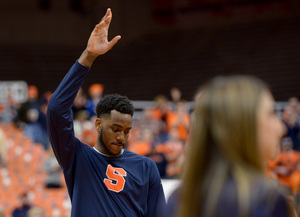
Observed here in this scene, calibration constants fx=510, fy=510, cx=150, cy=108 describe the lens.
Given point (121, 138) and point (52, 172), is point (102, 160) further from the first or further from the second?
point (52, 172)

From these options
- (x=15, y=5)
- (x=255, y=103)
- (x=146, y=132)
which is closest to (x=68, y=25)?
(x=15, y=5)

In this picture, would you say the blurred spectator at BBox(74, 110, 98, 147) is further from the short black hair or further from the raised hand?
the raised hand

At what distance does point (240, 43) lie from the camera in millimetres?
15734

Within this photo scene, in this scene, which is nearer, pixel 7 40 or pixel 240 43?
pixel 240 43

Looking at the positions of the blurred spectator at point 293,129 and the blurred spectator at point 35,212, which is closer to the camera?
the blurred spectator at point 35,212

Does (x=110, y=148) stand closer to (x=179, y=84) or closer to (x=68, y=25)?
(x=179, y=84)

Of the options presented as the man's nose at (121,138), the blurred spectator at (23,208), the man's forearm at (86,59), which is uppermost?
the man's forearm at (86,59)

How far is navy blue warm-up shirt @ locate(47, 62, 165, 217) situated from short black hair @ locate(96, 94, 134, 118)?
0.79 ft

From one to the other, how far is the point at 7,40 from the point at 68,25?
88.0 inches

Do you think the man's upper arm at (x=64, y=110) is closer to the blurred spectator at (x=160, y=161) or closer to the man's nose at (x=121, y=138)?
the man's nose at (x=121, y=138)

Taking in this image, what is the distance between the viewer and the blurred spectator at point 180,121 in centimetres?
945

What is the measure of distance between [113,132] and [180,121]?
6.84 metres

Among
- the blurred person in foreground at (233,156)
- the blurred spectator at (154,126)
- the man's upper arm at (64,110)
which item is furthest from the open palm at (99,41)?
the blurred spectator at (154,126)

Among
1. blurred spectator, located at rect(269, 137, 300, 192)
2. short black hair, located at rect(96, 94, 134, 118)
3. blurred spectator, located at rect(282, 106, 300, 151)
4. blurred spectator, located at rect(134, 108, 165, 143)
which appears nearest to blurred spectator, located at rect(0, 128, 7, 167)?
blurred spectator, located at rect(134, 108, 165, 143)
